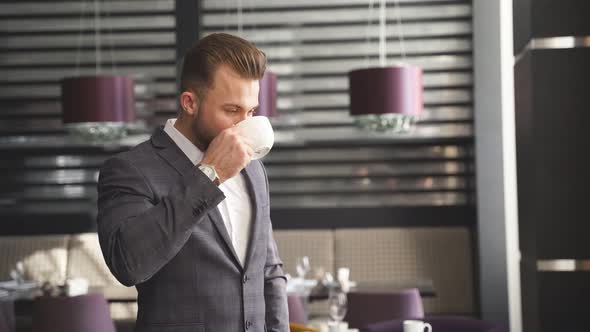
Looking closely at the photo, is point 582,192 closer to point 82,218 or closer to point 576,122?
point 576,122

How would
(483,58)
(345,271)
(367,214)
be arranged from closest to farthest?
1. (345,271)
2. (483,58)
3. (367,214)

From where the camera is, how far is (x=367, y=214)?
664 centimetres

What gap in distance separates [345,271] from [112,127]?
1.84 metres

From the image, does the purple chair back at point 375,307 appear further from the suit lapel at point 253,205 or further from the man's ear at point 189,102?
the man's ear at point 189,102

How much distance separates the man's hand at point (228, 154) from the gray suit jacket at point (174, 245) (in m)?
0.04

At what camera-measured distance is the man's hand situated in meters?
1.65

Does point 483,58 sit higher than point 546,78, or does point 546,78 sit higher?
point 483,58

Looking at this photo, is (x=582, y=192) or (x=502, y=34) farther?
(x=502, y=34)

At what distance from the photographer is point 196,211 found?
1616mm

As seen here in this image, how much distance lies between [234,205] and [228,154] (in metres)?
0.26

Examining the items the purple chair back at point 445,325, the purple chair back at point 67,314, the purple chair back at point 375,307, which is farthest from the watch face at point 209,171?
the purple chair back at point 67,314

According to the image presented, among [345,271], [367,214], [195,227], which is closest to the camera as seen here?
[195,227]

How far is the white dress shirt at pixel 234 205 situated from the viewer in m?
1.83

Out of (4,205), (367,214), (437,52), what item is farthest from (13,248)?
(437,52)
